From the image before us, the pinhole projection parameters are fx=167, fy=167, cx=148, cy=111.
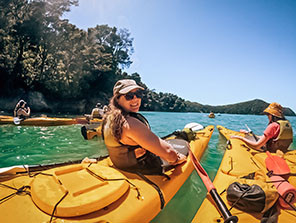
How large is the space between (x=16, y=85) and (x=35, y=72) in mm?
2672

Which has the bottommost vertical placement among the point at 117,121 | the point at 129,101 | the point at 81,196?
the point at 81,196

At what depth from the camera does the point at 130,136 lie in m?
1.95

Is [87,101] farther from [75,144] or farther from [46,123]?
[75,144]

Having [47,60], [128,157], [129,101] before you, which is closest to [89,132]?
[128,157]

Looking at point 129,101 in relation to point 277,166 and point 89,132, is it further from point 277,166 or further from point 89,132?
point 89,132

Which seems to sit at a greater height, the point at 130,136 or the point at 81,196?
the point at 130,136

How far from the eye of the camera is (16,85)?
63.7 ft

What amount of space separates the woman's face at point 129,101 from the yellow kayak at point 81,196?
2.61 feet

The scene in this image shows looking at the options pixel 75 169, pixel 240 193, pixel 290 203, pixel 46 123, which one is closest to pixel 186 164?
pixel 240 193

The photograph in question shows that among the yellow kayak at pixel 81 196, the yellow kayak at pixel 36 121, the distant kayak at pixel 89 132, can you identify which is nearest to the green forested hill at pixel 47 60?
the yellow kayak at pixel 36 121

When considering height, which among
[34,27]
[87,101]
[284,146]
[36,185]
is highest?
[34,27]

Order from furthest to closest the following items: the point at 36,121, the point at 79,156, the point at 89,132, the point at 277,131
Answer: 1. the point at 36,121
2. the point at 89,132
3. the point at 79,156
4. the point at 277,131

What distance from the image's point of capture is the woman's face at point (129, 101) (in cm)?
210

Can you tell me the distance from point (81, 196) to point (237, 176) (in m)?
2.36
